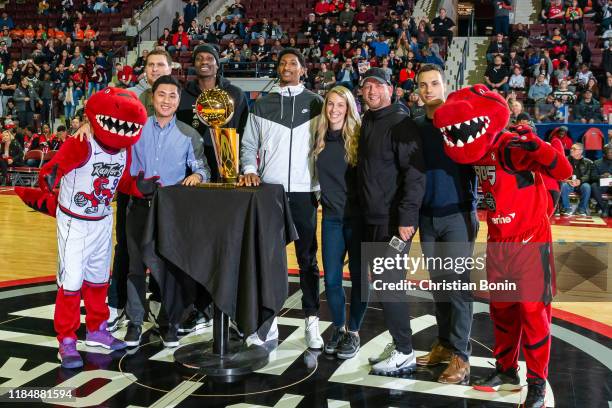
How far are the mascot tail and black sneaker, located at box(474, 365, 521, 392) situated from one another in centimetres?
251

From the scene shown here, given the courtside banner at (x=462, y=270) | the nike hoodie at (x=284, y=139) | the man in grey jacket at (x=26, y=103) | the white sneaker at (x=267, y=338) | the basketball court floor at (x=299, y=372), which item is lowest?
the basketball court floor at (x=299, y=372)

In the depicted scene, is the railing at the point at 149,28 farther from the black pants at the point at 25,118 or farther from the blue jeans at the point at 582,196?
the blue jeans at the point at 582,196

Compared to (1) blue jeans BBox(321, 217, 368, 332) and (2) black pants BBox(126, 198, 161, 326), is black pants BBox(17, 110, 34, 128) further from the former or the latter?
(1) blue jeans BBox(321, 217, 368, 332)

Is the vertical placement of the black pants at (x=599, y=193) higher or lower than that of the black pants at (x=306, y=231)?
lower

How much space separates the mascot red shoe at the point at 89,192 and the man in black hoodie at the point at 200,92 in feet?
1.79

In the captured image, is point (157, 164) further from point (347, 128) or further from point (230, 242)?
point (347, 128)

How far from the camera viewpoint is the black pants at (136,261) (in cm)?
373

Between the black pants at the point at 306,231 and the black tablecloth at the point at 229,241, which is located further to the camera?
the black pants at the point at 306,231

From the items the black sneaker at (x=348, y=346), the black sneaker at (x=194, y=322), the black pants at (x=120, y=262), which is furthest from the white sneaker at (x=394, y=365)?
the black pants at (x=120, y=262)

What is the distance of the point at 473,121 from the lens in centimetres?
301

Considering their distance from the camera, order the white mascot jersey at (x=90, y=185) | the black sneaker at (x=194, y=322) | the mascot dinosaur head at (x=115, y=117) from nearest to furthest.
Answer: the mascot dinosaur head at (x=115, y=117) < the white mascot jersey at (x=90, y=185) < the black sneaker at (x=194, y=322)

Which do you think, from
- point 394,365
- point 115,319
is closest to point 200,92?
point 115,319

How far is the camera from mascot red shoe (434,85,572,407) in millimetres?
3014

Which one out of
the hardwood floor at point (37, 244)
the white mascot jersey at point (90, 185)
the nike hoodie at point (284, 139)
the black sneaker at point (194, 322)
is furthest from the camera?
the hardwood floor at point (37, 244)
